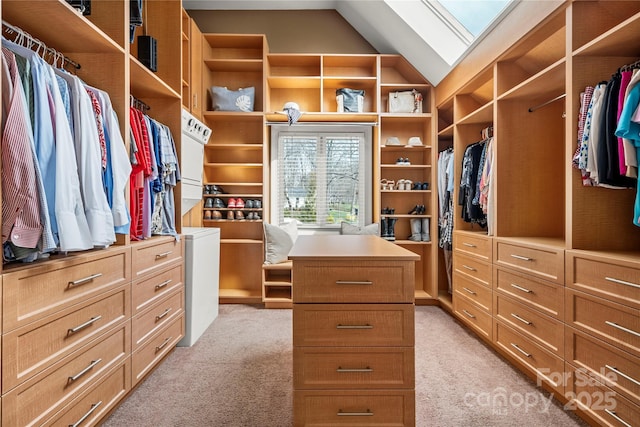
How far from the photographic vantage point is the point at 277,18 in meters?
4.13

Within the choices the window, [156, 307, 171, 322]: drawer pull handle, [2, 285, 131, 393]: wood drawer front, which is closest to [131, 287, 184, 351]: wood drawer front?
[156, 307, 171, 322]: drawer pull handle

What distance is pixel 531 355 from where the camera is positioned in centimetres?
217

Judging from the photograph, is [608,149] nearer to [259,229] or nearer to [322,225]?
[322,225]

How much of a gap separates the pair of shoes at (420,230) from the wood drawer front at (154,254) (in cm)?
249

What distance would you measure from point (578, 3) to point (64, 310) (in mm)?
2811

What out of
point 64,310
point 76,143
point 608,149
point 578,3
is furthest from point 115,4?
point 608,149

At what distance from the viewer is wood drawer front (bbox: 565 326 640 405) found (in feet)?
4.88

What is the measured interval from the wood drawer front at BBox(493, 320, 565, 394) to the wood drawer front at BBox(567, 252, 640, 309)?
0.45 metres

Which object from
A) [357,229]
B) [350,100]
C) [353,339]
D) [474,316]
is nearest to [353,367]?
[353,339]

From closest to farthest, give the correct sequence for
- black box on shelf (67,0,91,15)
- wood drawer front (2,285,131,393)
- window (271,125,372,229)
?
wood drawer front (2,285,131,393)
black box on shelf (67,0,91,15)
window (271,125,372,229)

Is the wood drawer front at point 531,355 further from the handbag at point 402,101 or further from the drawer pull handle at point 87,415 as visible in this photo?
the handbag at point 402,101

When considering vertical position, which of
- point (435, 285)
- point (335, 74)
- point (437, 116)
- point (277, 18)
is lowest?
point (435, 285)

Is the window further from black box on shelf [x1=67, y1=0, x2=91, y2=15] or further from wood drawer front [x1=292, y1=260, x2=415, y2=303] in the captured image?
wood drawer front [x1=292, y1=260, x2=415, y2=303]

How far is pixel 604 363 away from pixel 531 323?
21.8 inches
